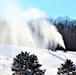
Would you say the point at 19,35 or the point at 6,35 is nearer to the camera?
Result: the point at 19,35

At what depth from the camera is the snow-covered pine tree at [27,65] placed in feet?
69.2

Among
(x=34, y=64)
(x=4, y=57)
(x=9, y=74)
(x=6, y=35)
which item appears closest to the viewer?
(x=34, y=64)

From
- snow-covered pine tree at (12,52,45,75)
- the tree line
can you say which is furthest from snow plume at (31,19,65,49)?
snow-covered pine tree at (12,52,45,75)

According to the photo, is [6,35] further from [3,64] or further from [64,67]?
[64,67]

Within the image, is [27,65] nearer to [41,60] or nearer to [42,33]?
[41,60]

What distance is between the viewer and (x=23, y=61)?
21562mm

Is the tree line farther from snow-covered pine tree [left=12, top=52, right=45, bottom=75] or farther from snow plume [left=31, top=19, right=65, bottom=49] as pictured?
snow-covered pine tree [left=12, top=52, right=45, bottom=75]

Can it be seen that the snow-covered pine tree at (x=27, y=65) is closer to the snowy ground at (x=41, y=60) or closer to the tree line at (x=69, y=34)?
the snowy ground at (x=41, y=60)

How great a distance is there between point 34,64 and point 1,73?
11732mm

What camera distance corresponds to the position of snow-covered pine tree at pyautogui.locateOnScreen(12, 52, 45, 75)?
21094 millimetres

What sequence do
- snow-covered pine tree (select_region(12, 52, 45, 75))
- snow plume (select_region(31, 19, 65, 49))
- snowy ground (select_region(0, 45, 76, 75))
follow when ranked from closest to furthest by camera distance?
1. snow-covered pine tree (select_region(12, 52, 45, 75))
2. snowy ground (select_region(0, 45, 76, 75))
3. snow plume (select_region(31, 19, 65, 49))

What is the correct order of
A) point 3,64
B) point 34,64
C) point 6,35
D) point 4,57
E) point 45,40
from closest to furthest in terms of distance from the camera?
point 34,64, point 3,64, point 4,57, point 45,40, point 6,35

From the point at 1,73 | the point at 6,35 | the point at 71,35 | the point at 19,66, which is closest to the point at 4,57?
the point at 1,73

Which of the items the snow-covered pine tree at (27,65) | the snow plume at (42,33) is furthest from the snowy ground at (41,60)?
the snow plume at (42,33)
